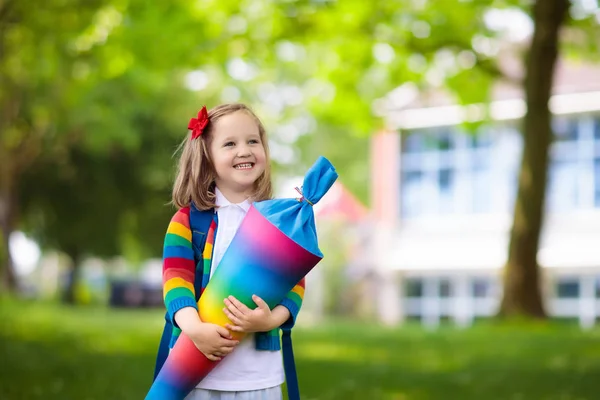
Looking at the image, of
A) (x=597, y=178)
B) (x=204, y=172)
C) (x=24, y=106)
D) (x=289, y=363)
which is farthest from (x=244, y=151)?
(x=597, y=178)

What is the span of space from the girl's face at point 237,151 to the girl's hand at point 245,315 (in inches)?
16.5

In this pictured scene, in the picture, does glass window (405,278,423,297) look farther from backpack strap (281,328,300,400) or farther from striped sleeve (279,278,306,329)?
striped sleeve (279,278,306,329)

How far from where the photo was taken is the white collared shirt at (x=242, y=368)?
2.80 meters

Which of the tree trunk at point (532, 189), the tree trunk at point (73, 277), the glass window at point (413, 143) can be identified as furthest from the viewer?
the tree trunk at point (73, 277)

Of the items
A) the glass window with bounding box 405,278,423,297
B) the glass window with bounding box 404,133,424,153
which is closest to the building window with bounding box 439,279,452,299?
the glass window with bounding box 405,278,423,297

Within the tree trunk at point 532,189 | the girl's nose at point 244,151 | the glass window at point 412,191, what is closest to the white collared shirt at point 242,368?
the girl's nose at point 244,151

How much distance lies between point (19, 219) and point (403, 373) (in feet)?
79.8

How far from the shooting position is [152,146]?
94.0 feet

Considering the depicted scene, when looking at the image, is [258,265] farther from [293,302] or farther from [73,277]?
[73,277]

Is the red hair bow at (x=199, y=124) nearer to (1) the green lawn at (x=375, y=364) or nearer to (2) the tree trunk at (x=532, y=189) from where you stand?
(1) the green lawn at (x=375, y=364)

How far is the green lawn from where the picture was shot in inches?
252

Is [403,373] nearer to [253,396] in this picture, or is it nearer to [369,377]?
[369,377]

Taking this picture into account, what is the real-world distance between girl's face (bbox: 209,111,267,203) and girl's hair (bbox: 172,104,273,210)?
31 millimetres

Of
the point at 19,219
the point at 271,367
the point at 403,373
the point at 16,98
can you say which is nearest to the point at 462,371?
the point at 403,373
